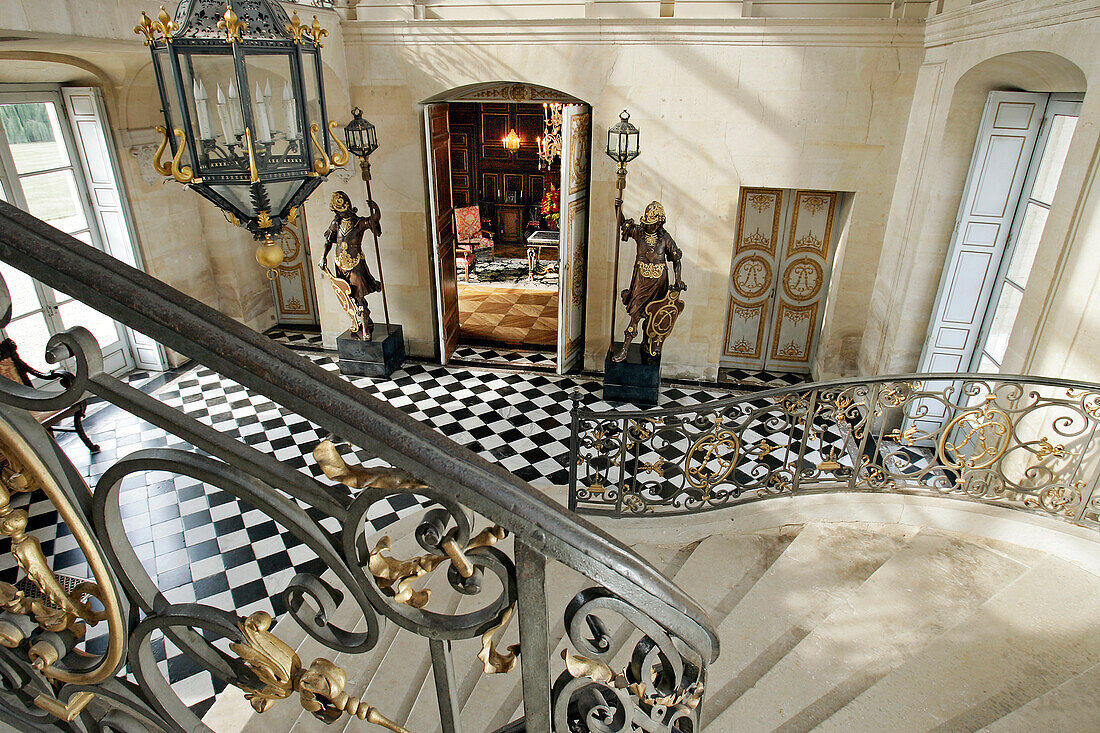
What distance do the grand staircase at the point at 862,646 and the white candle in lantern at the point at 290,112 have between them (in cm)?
242

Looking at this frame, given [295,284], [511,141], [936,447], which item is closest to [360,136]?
[295,284]

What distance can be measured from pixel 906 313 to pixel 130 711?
21.4 feet

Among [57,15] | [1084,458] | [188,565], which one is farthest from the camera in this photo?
[188,565]

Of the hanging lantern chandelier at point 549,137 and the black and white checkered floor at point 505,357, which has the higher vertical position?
the hanging lantern chandelier at point 549,137

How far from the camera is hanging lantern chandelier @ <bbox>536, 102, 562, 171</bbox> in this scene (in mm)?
12625

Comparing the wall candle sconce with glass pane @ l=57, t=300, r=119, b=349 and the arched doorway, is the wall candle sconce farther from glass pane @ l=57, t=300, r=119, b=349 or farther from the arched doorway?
glass pane @ l=57, t=300, r=119, b=349

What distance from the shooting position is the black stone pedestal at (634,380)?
694cm

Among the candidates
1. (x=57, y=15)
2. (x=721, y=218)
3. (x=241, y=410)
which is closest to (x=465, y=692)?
(x=57, y=15)

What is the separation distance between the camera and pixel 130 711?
1.01m

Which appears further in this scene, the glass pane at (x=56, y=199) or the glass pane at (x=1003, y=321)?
the glass pane at (x=56, y=199)

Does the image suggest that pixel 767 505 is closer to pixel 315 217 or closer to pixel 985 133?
pixel 985 133

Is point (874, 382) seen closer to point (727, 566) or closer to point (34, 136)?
point (727, 566)

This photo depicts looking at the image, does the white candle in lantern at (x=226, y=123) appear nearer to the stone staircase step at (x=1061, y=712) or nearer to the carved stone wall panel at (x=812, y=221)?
the stone staircase step at (x=1061, y=712)

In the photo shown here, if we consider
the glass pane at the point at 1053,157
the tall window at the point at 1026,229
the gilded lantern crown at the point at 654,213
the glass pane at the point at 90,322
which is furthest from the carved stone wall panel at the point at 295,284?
the glass pane at the point at 1053,157
